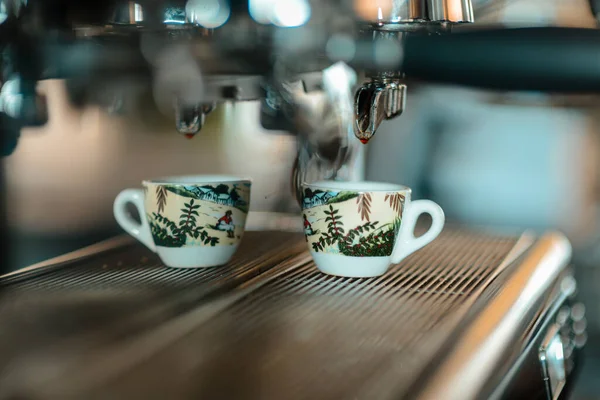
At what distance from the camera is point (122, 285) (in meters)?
0.57

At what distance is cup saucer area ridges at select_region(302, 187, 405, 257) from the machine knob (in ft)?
0.29

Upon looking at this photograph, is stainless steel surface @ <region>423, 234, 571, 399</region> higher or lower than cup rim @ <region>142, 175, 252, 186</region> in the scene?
lower

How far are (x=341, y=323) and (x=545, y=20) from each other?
2.76 feet

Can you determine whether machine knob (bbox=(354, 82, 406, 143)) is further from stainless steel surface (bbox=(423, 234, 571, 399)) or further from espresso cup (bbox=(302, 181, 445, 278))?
stainless steel surface (bbox=(423, 234, 571, 399))

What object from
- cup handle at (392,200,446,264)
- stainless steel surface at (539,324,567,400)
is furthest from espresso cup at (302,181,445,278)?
stainless steel surface at (539,324,567,400)

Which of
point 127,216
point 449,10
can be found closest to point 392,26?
point 449,10

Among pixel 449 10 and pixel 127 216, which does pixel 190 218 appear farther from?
pixel 449 10

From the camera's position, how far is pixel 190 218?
60cm

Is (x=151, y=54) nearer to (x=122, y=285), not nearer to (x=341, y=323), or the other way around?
(x=122, y=285)

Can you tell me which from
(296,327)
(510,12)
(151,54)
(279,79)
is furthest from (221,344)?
(510,12)

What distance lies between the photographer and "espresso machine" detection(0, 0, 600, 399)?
1.26 feet

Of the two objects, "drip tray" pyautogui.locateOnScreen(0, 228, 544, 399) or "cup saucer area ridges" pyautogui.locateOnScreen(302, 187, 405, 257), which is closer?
"drip tray" pyautogui.locateOnScreen(0, 228, 544, 399)

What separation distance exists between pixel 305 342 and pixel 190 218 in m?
0.20

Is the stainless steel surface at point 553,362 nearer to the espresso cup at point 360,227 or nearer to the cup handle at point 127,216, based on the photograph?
the espresso cup at point 360,227
